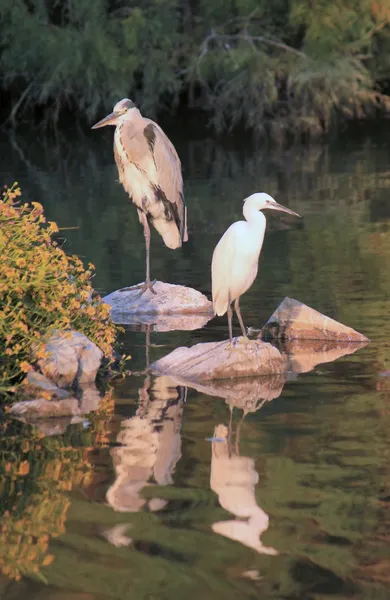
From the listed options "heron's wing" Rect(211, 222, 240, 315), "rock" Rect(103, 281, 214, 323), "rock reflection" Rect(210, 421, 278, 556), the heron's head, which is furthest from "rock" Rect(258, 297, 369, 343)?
the heron's head

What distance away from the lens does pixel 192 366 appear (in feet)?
29.7

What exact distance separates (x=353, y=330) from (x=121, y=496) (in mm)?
3960

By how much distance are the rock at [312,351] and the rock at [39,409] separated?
6.11 feet

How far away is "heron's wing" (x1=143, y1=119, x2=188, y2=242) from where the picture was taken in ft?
39.2

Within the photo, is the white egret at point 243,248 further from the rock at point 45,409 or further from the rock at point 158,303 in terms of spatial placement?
the rock at point 158,303

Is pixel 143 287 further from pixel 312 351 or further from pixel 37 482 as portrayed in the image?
pixel 37 482

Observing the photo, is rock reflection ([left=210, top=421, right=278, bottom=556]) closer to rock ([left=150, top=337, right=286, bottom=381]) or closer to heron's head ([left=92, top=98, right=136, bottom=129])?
rock ([left=150, top=337, right=286, bottom=381])

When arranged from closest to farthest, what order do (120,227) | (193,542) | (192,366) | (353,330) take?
(193,542)
(192,366)
(353,330)
(120,227)

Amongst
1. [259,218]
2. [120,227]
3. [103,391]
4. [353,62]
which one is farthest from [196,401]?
[353,62]

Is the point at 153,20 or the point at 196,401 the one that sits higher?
the point at 153,20

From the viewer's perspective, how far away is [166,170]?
39.6 feet

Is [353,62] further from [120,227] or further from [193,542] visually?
[193,542]

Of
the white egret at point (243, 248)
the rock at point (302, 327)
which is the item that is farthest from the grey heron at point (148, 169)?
the white egret at point (243, 248)

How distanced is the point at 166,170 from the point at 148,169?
0.16 meters
